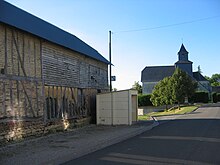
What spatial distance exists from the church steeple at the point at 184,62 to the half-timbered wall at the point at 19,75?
87635 millimetres

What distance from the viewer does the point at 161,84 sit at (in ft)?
182

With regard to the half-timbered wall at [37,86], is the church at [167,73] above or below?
above

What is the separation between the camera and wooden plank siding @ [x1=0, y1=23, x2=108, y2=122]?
1520 cm

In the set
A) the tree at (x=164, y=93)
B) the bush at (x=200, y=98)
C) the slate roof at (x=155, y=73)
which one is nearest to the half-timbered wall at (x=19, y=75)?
the tree at (x=164, y=93)

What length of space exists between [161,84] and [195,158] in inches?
1810

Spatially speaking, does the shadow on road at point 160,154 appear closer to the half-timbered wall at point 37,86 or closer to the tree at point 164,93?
the half-timbered wall at point 37,86

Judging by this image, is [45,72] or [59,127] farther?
[59,127]

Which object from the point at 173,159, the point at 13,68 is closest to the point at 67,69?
the point at 13,68

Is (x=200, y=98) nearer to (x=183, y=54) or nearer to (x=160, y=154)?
(x=183, y=54)

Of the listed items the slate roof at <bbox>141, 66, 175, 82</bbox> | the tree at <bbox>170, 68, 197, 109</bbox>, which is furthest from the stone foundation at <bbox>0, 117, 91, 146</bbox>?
the slate roof at <bbox>141, 66, 175, 82</bbox>

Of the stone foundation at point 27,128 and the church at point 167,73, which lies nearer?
the stone foundation at point 27,128

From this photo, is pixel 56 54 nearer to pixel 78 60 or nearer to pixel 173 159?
pixel 78 60

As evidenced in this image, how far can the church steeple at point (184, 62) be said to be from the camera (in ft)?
334

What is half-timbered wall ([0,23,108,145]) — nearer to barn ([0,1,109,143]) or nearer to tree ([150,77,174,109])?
barn ([0,1,109,143])
